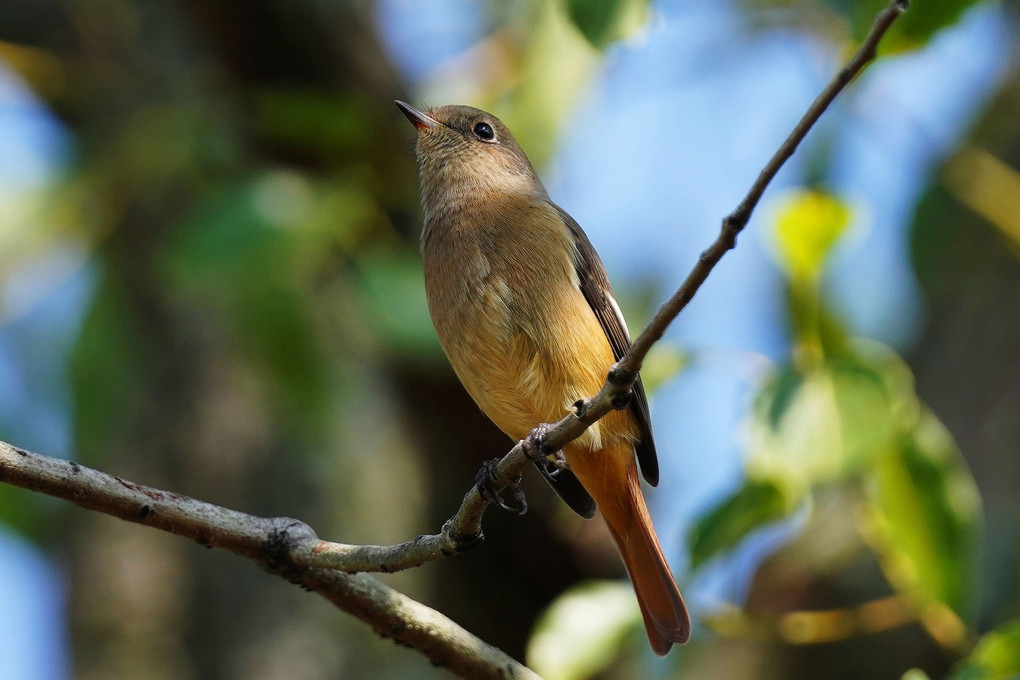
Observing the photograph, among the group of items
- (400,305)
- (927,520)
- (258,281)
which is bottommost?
(927,520)

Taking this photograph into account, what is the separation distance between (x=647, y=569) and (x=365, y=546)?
1653 millimetres

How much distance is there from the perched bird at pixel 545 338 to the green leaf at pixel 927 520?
2.51 feet

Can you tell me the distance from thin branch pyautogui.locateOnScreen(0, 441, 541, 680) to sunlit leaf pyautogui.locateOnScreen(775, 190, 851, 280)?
1568 mm

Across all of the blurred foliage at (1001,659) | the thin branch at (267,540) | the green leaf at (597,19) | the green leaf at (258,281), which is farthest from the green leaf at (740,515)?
the green leaf at (258,281)

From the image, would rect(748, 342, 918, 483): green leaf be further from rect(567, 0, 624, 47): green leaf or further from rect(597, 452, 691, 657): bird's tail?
rect(567, 0, 624, 47): green leaf

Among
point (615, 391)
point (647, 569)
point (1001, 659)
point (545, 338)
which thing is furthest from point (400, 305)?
point (1001, 659)

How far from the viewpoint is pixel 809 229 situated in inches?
133

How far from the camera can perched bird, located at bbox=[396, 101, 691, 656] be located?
11.8 feet

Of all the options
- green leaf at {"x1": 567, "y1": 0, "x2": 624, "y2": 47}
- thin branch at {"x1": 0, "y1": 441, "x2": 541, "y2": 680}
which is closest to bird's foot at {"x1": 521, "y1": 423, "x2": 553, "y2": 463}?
thin branch at {"x1": 0, "y1": 441, "x2": 541, "y2": 680}

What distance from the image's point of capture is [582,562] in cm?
518

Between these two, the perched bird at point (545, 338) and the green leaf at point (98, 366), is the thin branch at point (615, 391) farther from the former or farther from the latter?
the green leaf at point (98, 366)

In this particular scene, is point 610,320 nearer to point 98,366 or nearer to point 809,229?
point 809,229

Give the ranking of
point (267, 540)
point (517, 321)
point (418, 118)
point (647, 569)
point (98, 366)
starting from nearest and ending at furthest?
1. point (267, 540)
2. point (517, 321)
3. point (647, 569)
4. point (98, 366)
5. point (418, 118)

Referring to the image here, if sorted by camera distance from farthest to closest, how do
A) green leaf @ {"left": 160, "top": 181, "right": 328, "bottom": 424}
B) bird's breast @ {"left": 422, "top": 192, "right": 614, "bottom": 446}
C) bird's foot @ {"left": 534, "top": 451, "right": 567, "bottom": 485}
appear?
1. green leaf @ {"left": 160, "top": 181, "right": 328, "bottom": 424}
2. bird's foot @ {"left": 534, "top": 451, "right": 567, "bottom": 485}
3. bird's breast @ {"left": 422, "top": 192, "right": 614, "bottom": 446}
